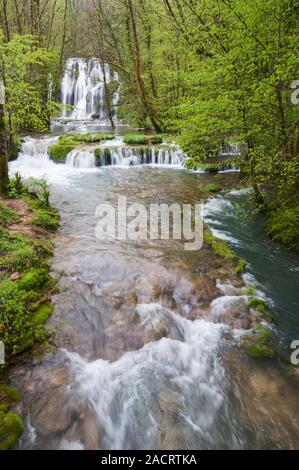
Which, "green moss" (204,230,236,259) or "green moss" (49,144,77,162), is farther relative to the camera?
"green moss" (49,144,77,162)

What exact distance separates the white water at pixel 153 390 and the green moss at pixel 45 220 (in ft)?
14.1

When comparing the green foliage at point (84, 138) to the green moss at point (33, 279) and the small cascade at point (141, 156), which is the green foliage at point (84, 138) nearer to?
the small cascade at point (141, 156)

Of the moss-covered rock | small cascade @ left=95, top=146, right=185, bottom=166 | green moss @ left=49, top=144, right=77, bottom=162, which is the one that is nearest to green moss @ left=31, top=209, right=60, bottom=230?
the moss-covered rock

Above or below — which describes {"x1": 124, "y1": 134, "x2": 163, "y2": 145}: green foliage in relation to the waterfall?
below

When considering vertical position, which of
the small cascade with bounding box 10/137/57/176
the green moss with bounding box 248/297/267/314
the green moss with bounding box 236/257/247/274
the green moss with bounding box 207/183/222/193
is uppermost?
the small cascade with bounding box 10/137/57/176

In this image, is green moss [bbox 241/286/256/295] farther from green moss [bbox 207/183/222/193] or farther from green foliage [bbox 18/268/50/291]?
green moss [bbox 207/183/222/193]

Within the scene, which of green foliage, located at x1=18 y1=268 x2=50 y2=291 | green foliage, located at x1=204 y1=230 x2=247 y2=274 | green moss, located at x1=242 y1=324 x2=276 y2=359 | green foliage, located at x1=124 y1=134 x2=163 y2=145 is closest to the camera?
green moss, located at x1=242 y1=324 x2=276 y2=359

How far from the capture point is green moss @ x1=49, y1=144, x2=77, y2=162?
16.5 metres

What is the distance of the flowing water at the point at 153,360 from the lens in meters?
3.53

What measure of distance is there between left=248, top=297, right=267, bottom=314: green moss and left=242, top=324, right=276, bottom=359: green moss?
0.41 meters

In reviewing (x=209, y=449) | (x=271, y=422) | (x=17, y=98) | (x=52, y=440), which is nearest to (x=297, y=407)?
(x=271, y=422)

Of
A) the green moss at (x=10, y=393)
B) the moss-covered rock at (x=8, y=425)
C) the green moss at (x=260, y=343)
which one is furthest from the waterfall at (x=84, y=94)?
the moss-covered rock at (x=8, y=425)

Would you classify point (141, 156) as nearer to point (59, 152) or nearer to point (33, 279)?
point (59, 152)

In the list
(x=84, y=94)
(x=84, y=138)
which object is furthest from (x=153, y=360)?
(x=84, y=94)
